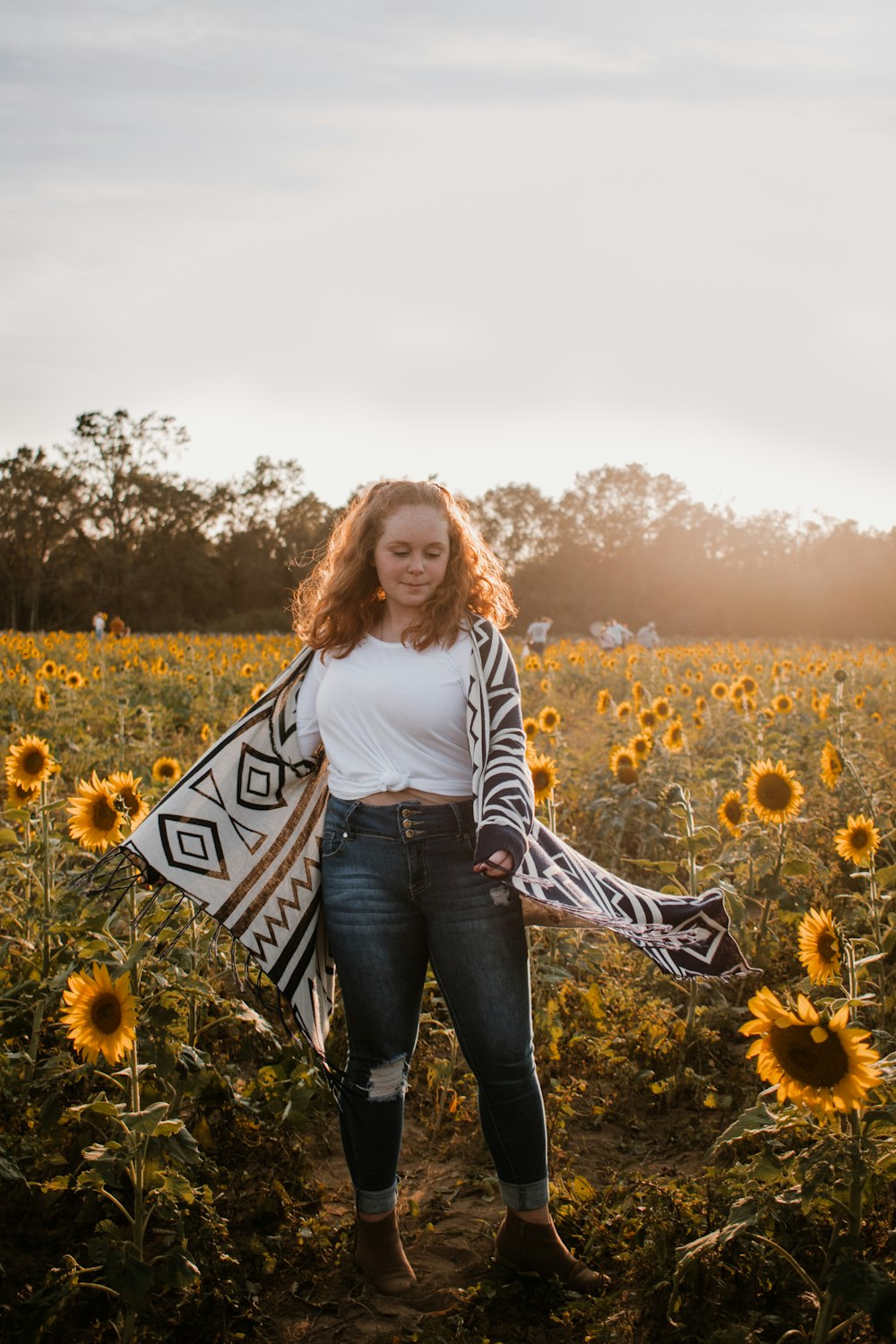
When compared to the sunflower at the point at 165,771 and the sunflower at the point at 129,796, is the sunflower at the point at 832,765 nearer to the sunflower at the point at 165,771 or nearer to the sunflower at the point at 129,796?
the sunflower at the point at 165,771

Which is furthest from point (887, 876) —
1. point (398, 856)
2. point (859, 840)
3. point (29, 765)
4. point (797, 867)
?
point (29, 765)

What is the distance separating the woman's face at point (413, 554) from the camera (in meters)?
2.66

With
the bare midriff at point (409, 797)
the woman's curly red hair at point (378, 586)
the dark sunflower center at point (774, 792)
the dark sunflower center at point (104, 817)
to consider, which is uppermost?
the woman's curly red hair at point (378, 586)

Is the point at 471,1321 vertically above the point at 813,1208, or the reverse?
the point at 813,1208

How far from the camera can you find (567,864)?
2.67m

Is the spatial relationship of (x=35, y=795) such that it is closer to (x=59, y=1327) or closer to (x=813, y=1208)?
(x=59, y=1327)

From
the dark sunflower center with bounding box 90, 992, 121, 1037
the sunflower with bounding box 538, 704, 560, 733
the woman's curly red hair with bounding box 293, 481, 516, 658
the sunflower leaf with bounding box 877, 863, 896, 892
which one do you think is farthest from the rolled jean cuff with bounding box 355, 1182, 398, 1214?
the sunflower with bounding box 538, 704, 560, 733

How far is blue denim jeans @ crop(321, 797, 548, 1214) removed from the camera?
8.09 feet

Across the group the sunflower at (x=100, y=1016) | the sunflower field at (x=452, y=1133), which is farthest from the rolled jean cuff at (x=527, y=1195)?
the sunflower at (x=100, y=1016)

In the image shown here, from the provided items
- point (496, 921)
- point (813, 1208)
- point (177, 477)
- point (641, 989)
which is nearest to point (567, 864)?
point (496, 921)

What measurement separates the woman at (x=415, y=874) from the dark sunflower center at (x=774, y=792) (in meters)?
2.22

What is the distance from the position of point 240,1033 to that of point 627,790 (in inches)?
114

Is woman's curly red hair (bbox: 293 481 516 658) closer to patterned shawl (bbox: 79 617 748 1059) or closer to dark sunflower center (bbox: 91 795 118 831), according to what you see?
patterned shawl (bbox: 79 617 748 1059)

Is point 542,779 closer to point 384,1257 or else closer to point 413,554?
point 413,554
